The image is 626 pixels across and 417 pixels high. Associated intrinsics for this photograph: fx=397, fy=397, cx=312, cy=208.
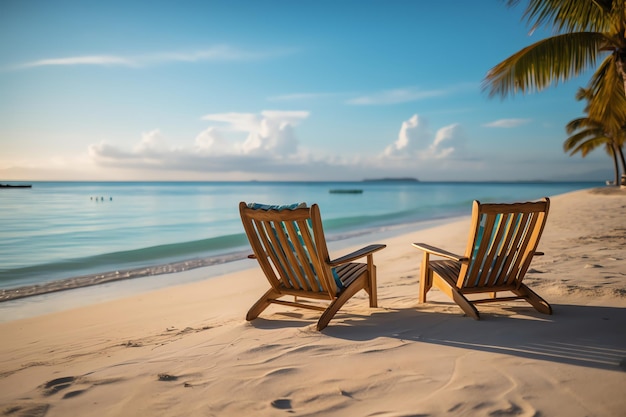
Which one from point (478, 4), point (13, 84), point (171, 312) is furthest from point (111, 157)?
point (171, 312)

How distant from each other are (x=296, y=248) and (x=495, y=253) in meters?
1.73

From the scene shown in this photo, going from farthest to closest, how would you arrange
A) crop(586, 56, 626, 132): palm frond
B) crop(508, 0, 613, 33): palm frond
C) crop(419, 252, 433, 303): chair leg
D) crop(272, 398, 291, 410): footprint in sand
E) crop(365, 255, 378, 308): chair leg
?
1. crop(586, 56, 626, 132): palm frond
2. crop(508, 0, 613, 33): palm frond
3. crop(419, 252, 433, 303): chair leg
4. crop(365, 255, 378, 308): chair leg
5. crop(272, 398, 291, 410): footprint in sand

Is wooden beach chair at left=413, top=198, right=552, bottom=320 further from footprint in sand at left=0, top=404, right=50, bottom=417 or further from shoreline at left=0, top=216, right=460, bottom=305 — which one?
shoreline at left=0, top=216, right=460, bottom=305

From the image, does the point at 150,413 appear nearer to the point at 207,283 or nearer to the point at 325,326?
the point at 325,326

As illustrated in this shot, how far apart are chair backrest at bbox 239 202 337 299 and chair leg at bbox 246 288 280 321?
0.23 ft

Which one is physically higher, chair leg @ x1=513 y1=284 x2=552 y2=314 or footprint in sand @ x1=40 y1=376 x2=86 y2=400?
chair leg @ x1=513 y1=284 x2=552 y2=314

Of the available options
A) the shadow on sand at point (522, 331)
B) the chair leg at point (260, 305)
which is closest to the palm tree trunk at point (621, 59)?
the shadow on sand at point (522, 331)

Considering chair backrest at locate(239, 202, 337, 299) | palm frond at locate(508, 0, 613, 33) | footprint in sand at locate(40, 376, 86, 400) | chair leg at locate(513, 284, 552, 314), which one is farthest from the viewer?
palm frond at locate(508, 0, 613, 33)

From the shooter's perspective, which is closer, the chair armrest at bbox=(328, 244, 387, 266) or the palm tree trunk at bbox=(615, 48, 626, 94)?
the chair armrest at bbox=(328, 244, 387, 266)

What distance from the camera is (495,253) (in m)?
3.46

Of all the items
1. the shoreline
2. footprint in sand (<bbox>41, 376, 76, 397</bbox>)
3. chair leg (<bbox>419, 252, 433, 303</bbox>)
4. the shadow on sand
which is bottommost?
the shoreline

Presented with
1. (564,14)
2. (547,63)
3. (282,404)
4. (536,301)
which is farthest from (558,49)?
(282,404)

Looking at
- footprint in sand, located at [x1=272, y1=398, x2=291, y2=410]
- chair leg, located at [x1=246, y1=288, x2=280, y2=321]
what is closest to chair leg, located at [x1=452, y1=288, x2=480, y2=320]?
chair leg, located at [x1=246, y1=288, x2=280, y2=321]

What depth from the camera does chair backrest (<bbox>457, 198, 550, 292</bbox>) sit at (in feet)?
10.9
